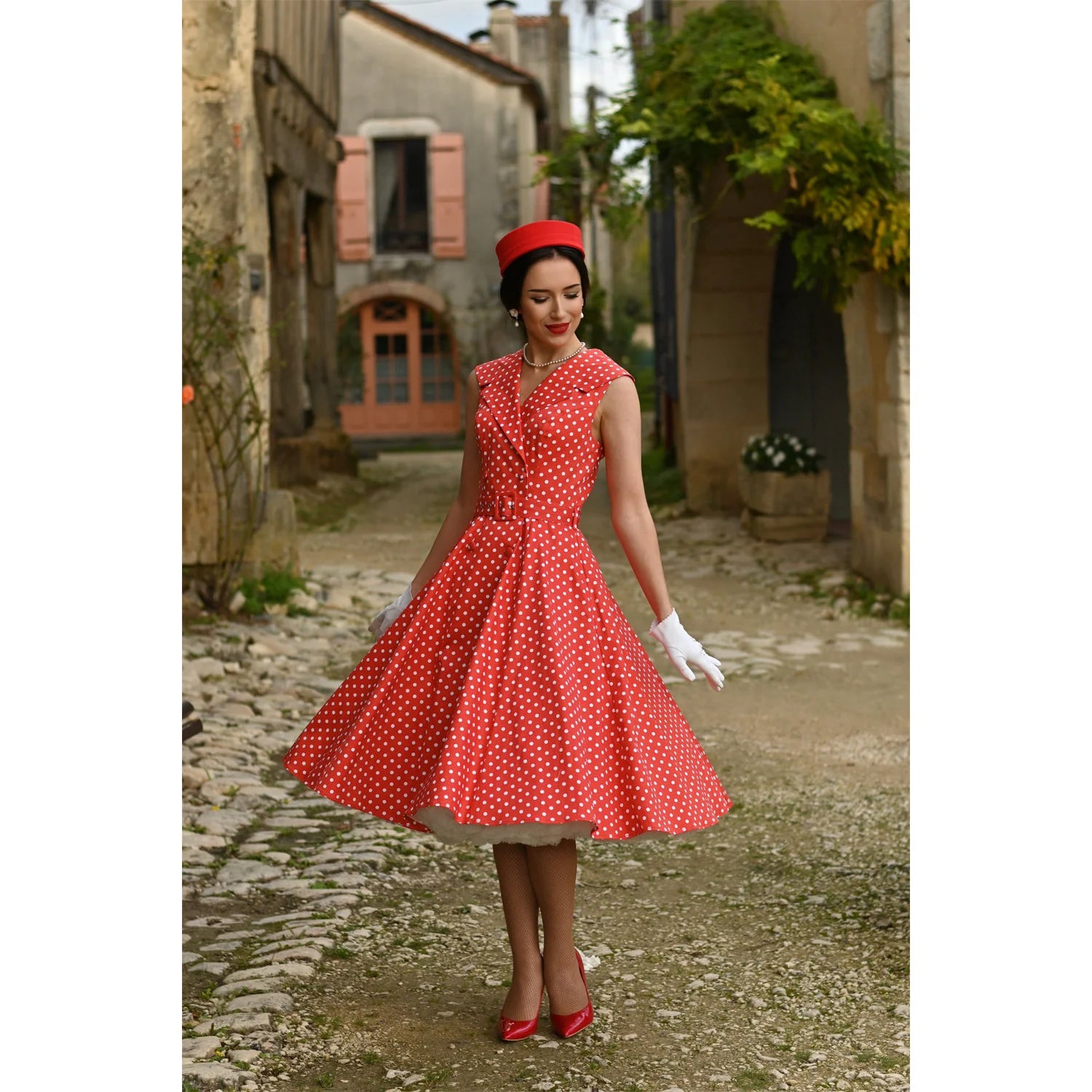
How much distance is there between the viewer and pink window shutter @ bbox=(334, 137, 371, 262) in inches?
799

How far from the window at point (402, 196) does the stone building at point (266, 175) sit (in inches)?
265

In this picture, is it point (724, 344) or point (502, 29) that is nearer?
point (724, 344)

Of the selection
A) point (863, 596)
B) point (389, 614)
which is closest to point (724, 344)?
point (863, 596)

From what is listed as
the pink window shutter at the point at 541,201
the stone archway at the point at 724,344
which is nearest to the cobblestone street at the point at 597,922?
the stone archway at the point at 724,344

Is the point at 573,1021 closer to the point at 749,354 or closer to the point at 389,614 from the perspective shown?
the point at 389,614

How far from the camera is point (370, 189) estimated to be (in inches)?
808

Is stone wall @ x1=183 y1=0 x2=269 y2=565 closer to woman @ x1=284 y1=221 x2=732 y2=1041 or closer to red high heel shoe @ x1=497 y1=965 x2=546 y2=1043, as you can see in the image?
woman @ x1=284 y1=221 x2=732 y2=1041

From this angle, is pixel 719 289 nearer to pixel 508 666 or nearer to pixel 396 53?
pixel 508 666

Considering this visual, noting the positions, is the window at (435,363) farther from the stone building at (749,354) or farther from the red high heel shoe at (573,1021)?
the red high heel shoe at (573,1021)

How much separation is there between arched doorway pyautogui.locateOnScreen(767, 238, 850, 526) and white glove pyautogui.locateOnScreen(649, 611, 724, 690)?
354 inches

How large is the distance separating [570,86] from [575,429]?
22.2m

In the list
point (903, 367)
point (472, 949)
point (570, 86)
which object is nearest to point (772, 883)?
point (472, 949)

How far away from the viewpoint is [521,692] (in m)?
2.63

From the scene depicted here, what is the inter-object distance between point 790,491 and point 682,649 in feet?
24.1
